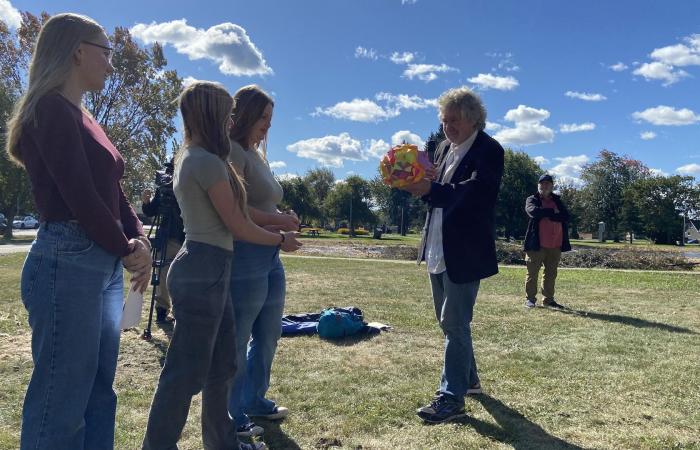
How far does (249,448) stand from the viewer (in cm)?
297

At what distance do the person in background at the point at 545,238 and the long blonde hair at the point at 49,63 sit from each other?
775 cm

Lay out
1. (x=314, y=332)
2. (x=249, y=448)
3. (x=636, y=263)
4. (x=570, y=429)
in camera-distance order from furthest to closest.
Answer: (x=636, y=263) → (x=314, y=332) → (x=570, y=429) → (x=249, y=448)

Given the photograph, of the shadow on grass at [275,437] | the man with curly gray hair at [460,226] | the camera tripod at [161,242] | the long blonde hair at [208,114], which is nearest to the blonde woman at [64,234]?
the long blonde hair at [208,114]

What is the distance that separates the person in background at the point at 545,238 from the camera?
869 centimetres

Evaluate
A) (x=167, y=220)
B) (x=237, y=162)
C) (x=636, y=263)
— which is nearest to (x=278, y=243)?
(x=237, y=162)

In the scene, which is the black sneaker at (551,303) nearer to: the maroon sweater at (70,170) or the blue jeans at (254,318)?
the blue jeans at (254,318)

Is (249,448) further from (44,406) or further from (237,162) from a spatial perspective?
(237,162)

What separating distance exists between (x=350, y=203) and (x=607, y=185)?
3748 cm

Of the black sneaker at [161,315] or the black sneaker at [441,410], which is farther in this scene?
the black sneaker at [161,315]

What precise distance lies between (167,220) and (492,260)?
3862 millimetres

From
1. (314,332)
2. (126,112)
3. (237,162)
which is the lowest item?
(314,332)

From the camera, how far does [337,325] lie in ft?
19.7

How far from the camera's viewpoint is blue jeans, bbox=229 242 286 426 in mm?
2998

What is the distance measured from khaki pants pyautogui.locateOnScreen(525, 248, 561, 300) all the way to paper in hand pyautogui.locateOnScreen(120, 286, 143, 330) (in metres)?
7.36
